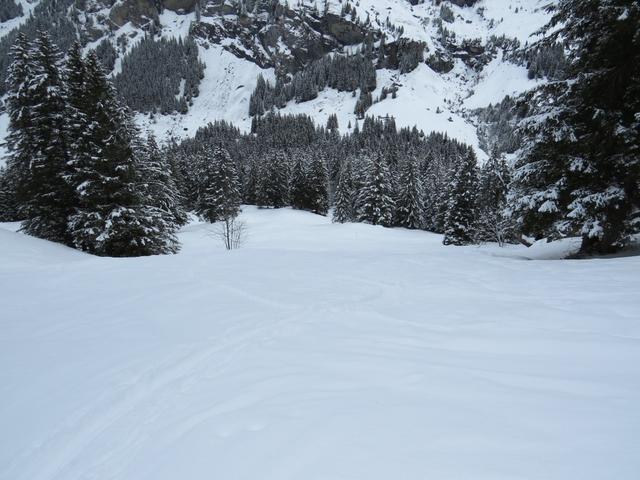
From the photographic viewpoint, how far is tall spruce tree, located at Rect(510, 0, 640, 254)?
324 inches

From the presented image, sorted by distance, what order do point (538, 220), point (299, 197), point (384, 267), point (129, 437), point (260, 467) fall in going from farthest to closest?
point (299, 197) → point (538, 220) → point (384, 267) → point (129, 437) → point (260, 467)

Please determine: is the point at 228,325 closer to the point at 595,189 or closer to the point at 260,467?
the point at 260,467

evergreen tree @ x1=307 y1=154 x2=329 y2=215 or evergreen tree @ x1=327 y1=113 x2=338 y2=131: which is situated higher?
evergreen tree @ x1=327 y1=113 x2=338 y2=131

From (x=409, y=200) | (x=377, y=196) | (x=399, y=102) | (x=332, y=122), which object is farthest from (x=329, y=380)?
(x=399, y=102)

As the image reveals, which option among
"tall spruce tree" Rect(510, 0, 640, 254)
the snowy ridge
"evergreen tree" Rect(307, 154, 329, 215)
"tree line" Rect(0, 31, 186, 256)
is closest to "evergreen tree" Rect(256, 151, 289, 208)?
"evergreen tree" Rect(307, 154, 329, 215)

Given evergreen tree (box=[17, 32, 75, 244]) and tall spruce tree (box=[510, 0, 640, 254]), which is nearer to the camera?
tall spruce tree (box=[510, 0, 640, 254])

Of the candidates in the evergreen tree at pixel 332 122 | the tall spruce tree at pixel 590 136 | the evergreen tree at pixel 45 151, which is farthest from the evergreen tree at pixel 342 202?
the evergreen tree at pixel 332 122

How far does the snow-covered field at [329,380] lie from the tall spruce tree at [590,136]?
2.54 metres

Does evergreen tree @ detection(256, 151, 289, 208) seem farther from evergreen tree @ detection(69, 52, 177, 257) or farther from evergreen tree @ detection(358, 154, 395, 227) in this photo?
evergreen tree @ detection(69, 52, 177, 257)

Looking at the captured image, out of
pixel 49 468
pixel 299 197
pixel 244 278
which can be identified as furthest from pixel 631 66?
pixel 299 197

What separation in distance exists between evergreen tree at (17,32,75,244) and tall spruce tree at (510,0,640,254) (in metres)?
19.8

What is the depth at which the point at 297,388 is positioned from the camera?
301 cm

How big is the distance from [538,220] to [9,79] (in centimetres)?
2423

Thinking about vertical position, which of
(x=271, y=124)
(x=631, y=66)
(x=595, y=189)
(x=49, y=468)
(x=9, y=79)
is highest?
(x=271, y=124)
